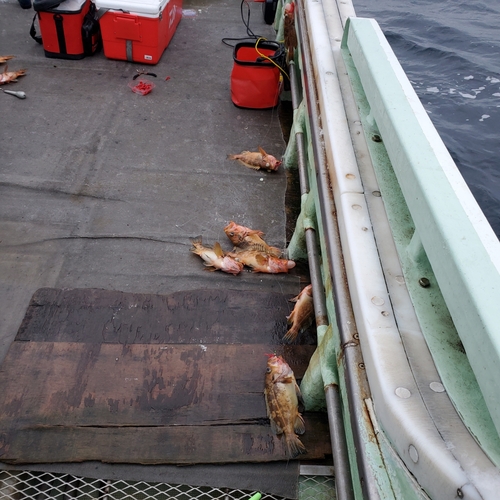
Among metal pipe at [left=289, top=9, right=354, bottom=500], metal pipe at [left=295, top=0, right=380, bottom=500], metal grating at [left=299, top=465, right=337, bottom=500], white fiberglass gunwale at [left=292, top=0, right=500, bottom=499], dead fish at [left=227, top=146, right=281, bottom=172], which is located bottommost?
metal grating at [left=299, top=465, right=337, bottom=500]

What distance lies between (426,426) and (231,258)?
241 cm

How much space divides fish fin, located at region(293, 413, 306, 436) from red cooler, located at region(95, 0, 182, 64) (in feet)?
17.1

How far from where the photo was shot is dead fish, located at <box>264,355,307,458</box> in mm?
2680

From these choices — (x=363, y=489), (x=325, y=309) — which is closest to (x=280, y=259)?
(x=325, y=309)

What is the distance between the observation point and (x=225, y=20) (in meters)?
8.04

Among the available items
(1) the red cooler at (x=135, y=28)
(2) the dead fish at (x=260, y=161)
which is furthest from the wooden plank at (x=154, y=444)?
(1) the red cooler at (x=135, y=28)

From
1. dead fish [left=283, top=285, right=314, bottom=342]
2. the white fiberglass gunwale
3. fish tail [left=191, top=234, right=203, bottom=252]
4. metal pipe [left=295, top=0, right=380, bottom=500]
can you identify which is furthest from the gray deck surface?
the white fiberglass gunwale

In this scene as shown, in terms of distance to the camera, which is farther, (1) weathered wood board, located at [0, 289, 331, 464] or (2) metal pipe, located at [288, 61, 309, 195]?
(2) metal pipe, located at [288, 61, 309, 195]

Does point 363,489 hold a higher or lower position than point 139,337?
higher

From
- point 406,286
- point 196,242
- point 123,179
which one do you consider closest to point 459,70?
point 123,179

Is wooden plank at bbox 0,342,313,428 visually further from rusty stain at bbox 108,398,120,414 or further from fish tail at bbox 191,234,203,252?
fish tail at bbox 191,234,203,252

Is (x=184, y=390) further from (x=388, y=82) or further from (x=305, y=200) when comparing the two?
(x=388, y=82)

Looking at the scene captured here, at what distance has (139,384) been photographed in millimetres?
2920

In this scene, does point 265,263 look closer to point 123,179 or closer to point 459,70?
point 123,179
